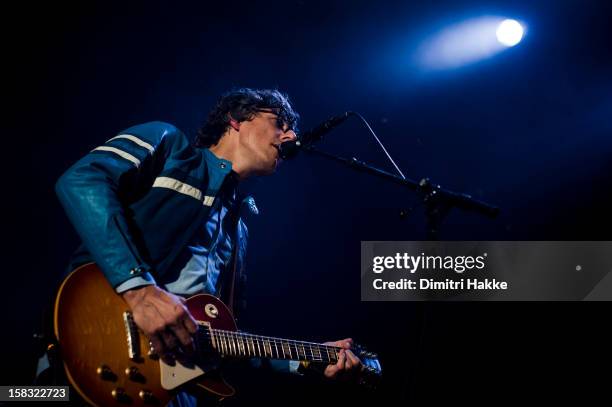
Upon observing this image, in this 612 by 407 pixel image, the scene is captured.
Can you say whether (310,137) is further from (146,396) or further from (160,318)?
(146,396)

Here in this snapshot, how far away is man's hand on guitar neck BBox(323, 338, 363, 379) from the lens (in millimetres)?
2715

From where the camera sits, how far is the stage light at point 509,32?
4477 millimetres

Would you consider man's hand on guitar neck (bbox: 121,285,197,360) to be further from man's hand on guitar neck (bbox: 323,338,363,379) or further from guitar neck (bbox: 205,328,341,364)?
man's hand on guitar neck (bbox: 323,338,363,379)

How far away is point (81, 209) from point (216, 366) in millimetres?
887

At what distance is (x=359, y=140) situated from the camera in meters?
4.86

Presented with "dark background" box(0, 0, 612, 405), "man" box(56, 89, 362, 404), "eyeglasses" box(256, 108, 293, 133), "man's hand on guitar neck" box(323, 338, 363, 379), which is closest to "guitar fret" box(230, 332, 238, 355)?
"man" box(56, 89, 362, 404)

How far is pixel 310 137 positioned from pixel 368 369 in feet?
5.04

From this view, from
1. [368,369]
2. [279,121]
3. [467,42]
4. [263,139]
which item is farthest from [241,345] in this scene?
[467,42]

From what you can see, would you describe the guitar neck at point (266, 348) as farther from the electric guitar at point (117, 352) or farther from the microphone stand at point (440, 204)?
the microphone stand at point (440, 204)

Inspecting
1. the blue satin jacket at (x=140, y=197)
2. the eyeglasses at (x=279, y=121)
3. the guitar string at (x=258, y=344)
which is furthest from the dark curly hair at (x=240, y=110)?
the guitar string at (x=258, y=344)

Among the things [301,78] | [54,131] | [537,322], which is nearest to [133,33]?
[54,131]

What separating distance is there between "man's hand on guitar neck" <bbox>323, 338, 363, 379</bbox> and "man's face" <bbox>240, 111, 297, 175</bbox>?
4.07 ft

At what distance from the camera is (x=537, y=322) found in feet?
15.0

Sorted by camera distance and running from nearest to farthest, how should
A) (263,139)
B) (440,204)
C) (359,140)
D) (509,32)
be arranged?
(440,204), (263,139), (509,32), (359,140)
